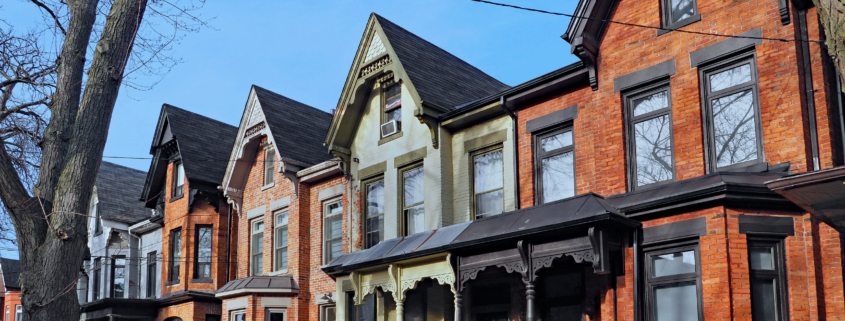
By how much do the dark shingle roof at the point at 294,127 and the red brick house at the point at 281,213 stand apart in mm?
45

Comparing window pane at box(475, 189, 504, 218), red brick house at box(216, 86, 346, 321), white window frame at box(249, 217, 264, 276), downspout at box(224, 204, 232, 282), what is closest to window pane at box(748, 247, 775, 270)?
window pane at box(475, 189, 504, 218)

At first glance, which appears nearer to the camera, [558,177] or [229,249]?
[558,177]

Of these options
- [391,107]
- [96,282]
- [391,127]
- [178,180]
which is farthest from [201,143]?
[391,127]

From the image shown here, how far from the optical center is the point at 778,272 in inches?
478

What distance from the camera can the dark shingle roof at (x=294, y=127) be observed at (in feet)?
80.5

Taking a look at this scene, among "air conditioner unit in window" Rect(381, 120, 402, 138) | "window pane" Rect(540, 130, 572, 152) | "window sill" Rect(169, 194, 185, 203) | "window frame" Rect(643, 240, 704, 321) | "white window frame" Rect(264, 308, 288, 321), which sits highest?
"air conditioner unit in window" Rect(381, 120, 402, 138)

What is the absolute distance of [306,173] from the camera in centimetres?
2338

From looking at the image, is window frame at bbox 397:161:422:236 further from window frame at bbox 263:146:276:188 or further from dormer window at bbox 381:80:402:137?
window frame at bbox 263:146:276:188

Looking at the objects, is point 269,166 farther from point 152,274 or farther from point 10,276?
point 10,276

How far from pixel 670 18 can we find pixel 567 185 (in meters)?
3.89

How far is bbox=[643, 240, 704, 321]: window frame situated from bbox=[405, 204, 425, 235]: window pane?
694 centimetres

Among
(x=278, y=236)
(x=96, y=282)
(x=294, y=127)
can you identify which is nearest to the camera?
(x=278, y=236)

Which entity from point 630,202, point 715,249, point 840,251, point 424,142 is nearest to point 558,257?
point 630,202

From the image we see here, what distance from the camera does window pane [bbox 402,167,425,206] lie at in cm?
1944
